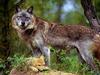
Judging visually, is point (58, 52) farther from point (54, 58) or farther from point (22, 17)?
point (22, 17)

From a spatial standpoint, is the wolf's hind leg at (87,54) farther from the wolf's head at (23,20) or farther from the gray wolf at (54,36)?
the wolf's head at (23,20)

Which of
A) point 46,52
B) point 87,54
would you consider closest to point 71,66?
point 87,54

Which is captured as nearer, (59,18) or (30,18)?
(30,18)

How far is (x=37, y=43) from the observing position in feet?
48.6

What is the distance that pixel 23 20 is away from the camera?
14.9 metres

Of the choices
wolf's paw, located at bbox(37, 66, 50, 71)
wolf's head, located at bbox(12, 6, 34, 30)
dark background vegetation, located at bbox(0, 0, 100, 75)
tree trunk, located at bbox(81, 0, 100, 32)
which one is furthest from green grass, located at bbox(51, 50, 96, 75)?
tree trunk, located at bbox(81, 0, 100, 32)

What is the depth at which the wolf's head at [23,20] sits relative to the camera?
588 inches

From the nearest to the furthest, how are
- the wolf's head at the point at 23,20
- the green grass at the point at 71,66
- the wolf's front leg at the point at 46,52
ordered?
the green grass at the point at 71,66, the wolf's front leg at the point at 46,52, the wolf's head at the point at 23,20

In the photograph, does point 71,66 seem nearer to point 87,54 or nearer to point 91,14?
point 87,54

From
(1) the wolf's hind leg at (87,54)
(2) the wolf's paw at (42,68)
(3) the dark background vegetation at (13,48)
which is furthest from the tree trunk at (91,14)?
(2) the wolf's paw at (42,68)

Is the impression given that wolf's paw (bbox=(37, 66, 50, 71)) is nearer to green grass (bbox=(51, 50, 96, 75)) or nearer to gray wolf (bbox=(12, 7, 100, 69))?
green grass (bbox=(51, 50, 96, 75))

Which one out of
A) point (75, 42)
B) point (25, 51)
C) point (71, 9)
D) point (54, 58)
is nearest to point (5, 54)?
point (25, 51)

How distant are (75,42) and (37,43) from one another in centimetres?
114

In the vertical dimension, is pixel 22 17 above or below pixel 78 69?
above
